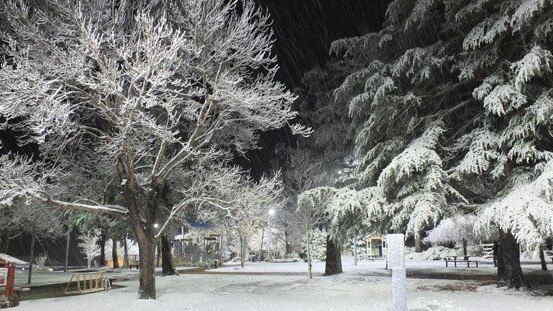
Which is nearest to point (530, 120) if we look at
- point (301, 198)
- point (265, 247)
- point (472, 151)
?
point (472, 151)

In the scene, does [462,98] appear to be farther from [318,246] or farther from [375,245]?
[375,245]

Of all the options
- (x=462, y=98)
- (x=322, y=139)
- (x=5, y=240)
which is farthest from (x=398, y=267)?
(x=5, y=240)

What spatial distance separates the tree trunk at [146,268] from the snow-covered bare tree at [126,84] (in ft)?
0.10

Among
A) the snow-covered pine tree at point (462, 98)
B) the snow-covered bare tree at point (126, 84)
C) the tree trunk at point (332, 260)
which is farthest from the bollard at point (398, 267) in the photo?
the tree trunk at point (332, 260)

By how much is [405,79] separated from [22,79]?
11.4m

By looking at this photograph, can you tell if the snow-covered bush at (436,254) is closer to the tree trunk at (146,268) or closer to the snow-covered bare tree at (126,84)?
the snow-covered bare tree at (126,84)

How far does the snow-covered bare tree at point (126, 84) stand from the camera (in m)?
10.6

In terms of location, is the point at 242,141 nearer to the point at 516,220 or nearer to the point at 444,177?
the point at 444,177

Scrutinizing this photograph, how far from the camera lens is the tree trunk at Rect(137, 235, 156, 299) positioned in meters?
12.5

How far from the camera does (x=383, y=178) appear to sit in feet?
41.3

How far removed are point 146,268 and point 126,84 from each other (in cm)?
663

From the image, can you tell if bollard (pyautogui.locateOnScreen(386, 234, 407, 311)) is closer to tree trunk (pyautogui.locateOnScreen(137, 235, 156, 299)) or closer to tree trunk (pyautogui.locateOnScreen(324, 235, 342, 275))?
tree trunk (pyautogui.locateOnScreen(137, 235, 156, 299))

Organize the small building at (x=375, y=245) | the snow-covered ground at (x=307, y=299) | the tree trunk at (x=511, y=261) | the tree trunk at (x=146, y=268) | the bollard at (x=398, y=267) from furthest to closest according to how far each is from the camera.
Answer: the small building at (x=375, y=245) < the tree trunk at (x=511, y=261) < the tree trunk at (x=146, y=268) < the snow-covered ground at (x=307, y=299) < the bollard at (x=398, y=267)

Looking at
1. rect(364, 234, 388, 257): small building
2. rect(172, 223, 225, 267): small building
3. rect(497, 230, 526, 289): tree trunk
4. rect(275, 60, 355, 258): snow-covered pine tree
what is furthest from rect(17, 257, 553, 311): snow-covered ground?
rect(364, 234, 388, 257): small building
